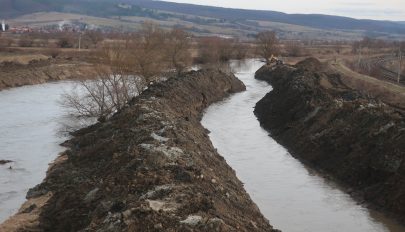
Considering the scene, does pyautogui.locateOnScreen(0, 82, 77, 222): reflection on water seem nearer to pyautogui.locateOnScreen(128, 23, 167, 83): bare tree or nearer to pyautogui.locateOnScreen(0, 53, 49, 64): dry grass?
pyautogui.locateOnScreen(128, 23, 167, 83): bare tree

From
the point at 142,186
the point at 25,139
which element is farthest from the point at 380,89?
the point at 142,186

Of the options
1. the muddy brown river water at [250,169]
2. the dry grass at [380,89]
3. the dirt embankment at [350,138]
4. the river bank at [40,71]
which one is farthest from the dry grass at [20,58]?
the dirt embankment at [350,138]

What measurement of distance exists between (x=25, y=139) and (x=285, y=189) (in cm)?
1661

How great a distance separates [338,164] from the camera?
79.4 ft

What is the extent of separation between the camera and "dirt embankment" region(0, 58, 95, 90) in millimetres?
58906

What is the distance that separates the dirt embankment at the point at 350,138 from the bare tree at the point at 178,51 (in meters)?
20.1

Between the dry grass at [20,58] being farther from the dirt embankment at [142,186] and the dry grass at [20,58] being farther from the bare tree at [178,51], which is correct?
the dirt embankment at [142,186]

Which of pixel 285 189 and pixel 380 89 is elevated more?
pixel 380 89

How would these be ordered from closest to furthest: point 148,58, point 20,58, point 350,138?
point 350,138 < point 148,58 < point 20,58

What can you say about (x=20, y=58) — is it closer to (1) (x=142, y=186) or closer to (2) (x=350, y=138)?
(2) (x=350, y=138)

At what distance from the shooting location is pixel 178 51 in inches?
2287

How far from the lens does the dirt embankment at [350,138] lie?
2064 centimetres

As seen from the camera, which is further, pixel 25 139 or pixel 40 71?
pixel 40 71

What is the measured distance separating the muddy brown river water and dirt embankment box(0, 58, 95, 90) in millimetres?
15117
